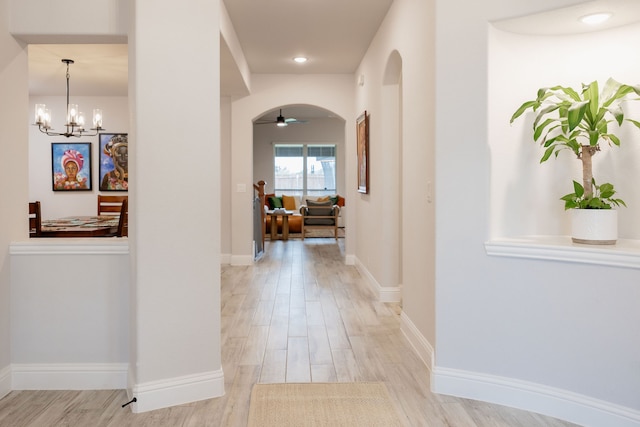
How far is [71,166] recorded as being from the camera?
8.05m

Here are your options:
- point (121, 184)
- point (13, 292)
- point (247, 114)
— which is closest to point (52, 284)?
point (13, 292)

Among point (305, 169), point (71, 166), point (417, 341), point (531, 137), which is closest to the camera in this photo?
point (531, 137)

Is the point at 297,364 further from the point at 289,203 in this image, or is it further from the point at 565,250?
the point at 289,203

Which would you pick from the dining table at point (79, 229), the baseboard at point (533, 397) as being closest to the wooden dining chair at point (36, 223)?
the dining table at point (79, 229)

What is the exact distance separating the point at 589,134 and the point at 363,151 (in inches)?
141

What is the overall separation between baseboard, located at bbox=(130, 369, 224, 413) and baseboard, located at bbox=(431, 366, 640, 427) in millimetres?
1155

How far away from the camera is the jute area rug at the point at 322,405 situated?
2.43 metres

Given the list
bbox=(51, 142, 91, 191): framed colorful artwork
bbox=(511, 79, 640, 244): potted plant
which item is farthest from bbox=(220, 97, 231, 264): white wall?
bbox=(511, 79, 640, 244): potted plant

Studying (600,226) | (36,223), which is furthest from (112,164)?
(600,226)

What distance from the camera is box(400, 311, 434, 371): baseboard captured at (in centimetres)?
314

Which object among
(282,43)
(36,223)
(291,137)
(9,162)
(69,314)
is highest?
(282,43)

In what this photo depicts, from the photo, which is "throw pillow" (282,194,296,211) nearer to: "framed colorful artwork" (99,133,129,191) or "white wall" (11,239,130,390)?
"framed colorful artwork" (99,133,129,191)

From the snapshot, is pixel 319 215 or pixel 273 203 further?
pixel 273 203

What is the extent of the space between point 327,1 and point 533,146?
7.70ft
